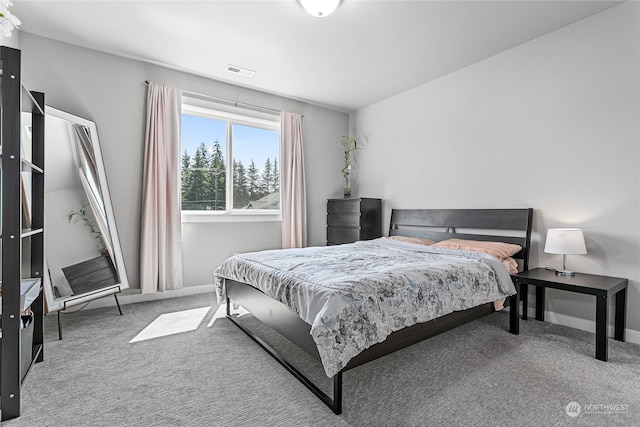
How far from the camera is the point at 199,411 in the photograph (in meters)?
1.57

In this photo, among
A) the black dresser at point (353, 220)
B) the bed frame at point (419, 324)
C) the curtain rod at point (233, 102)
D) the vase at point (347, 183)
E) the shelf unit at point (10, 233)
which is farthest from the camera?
Answer: the vase at point (347, 183)

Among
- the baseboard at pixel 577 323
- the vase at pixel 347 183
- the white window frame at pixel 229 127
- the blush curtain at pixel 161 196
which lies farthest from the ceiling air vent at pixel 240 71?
the baseboard at pixel 577 323

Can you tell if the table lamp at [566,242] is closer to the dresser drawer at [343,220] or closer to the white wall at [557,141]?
the white wall at [557,141]

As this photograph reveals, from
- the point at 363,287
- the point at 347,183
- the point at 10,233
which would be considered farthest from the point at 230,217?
the point at 363,287

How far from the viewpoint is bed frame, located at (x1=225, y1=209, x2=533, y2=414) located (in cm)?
174

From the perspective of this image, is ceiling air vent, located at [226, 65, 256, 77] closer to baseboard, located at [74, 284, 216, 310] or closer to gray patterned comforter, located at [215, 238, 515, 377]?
gray patterned comforter, located at [215, 238, 515, 377]

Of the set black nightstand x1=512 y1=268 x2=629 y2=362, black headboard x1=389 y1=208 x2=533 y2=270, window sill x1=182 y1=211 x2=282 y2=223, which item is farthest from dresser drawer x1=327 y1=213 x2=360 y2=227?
black nightstand x1=512 y1=268 x2=629 y2=362

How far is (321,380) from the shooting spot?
186cm

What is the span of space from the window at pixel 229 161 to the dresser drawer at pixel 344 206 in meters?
0.85

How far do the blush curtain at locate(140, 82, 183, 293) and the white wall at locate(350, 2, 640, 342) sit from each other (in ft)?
10.3

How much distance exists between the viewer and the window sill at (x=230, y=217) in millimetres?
3850

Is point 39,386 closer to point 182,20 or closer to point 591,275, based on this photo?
point 182,20

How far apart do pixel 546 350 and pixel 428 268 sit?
3.67ft

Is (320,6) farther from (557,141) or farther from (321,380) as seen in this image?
(321,380)
